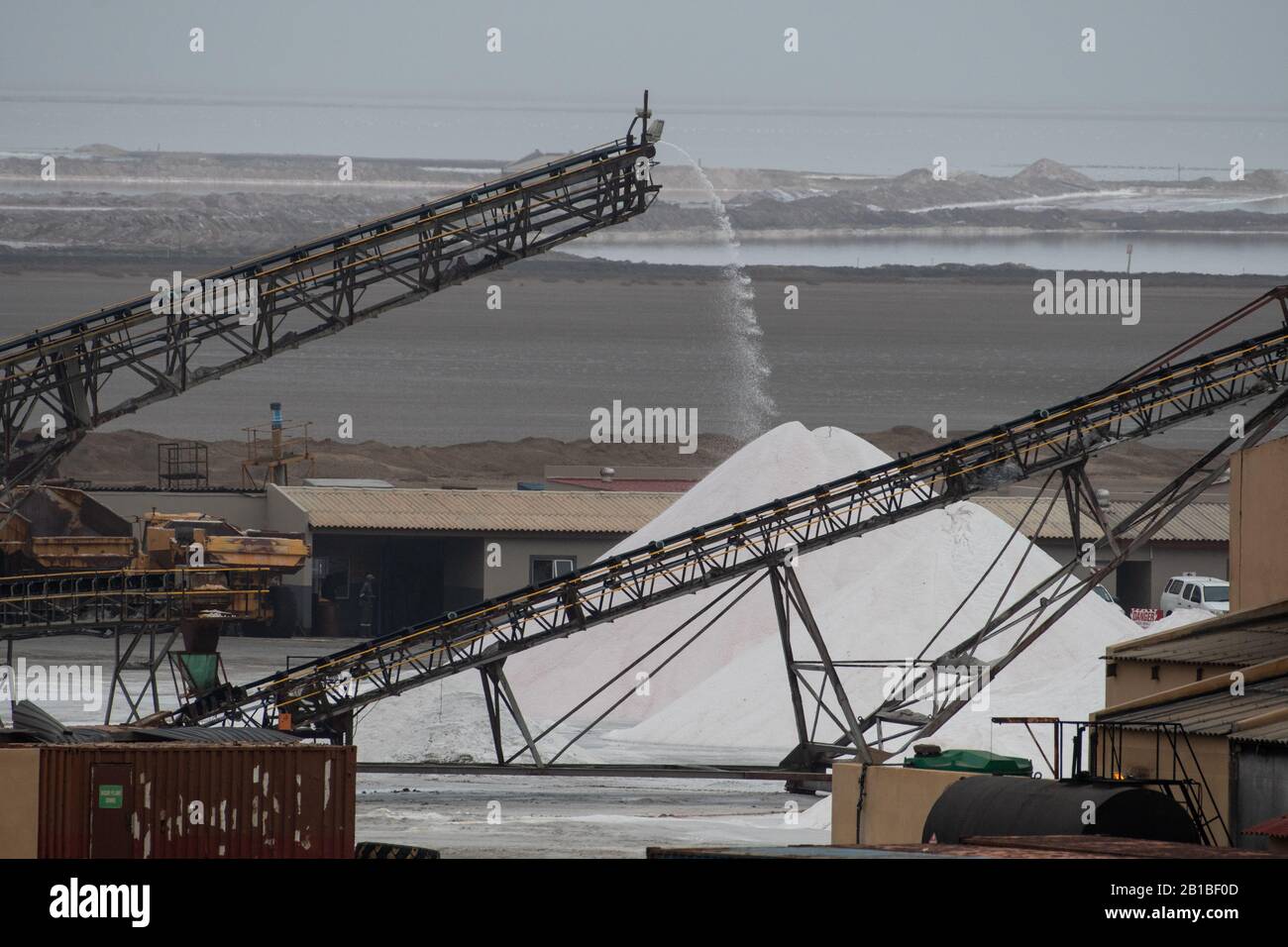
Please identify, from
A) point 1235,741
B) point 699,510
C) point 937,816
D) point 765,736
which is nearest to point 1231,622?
point 1235,741

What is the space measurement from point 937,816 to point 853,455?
2685cm

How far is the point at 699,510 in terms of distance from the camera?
45.8m

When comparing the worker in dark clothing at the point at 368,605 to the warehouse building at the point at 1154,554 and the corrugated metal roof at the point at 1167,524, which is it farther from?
the corrugated metal roof at the point at 1167,524

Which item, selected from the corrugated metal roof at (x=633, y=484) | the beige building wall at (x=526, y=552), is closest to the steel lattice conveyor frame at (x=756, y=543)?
the beige building wall at (x=526, y=552)

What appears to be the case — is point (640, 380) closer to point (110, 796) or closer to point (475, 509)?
point (475, 509)

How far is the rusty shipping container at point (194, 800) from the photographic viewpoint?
1944 cm

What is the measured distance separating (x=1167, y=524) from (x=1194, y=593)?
9.21 meters

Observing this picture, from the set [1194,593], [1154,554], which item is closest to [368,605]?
[1154,554]

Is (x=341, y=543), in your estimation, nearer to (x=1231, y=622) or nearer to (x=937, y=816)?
(x=1231, y=622)

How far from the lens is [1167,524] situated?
5941cm

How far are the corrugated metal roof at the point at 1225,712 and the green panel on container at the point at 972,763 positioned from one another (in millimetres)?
1285

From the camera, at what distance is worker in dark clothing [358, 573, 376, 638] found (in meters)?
59.1
